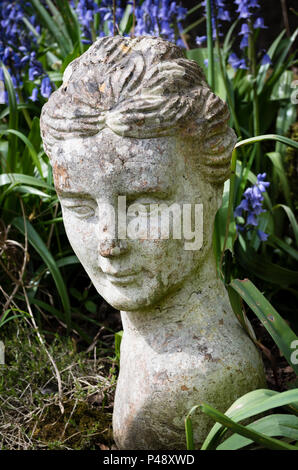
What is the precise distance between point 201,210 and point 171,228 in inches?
4.5

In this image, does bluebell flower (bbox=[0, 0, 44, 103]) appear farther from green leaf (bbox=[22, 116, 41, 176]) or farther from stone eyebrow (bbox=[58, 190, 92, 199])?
stone eyebrow (bbox=[58, 190, 92, 199])

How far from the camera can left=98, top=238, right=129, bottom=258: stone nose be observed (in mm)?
Answer: 1520

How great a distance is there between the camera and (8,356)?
7.58 feet

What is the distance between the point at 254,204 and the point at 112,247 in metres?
0.91

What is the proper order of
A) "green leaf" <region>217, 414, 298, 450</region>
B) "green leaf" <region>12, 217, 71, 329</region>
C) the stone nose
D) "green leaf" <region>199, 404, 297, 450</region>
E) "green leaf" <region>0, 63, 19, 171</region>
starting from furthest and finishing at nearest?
1. "green leaf" <region>0, 63, 19, 171</region>
2. "green leaf" <region>12, 217, 71, 329</region>
3. the stone nose
4. "green leaf" <region>217, 414, 298, 450</region>
5. "green leaf" <region>199, 404, 297, 450</region>

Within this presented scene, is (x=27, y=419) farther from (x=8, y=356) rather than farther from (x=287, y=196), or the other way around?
(x=287, y=196)

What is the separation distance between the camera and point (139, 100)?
147cm

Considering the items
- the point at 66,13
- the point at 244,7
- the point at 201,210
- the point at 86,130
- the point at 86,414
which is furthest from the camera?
the point at 66,13

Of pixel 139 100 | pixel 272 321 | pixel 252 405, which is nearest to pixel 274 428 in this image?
pixel 252 405

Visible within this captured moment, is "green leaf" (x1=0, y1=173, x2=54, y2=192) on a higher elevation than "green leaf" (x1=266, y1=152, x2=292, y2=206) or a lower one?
higher

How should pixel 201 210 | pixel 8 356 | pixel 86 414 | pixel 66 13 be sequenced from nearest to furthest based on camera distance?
pixel 201 210, pixel 86 414, pixel 8 356, pixel 66 13

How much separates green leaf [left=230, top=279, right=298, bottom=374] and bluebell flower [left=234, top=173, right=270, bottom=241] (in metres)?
0.65

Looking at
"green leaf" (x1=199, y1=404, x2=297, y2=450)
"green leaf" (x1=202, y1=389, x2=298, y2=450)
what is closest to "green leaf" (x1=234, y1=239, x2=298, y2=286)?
"green leaf" (x1=202, y1=389, x2=298, y2=450)
